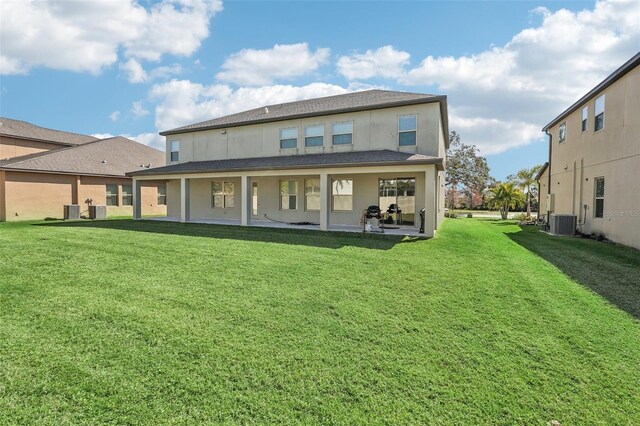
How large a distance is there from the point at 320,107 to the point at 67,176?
1616 cm

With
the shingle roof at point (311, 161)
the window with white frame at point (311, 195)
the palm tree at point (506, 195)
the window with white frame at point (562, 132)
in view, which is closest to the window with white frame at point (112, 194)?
the shingle roof at point (311, 161)

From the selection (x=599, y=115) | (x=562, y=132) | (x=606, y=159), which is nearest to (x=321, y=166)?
(x=606, y=159)

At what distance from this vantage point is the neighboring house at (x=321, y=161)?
13039mm

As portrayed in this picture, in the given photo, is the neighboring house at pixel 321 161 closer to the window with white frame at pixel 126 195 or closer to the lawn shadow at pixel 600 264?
the lawn shadow at pixel 600 264

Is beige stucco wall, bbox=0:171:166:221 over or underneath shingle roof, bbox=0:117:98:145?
underneath

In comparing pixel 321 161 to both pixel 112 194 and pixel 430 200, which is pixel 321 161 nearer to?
pixel 430 200

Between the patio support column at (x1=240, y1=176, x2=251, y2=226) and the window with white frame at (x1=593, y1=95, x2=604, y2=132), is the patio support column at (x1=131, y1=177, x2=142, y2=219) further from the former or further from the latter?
the window with white frame at (x1=593, y1=95, x2=604, y2=132)

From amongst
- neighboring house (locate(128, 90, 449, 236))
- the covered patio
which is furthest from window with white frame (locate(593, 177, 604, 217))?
the covered patio

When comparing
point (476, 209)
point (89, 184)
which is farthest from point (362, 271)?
point (476, 209)

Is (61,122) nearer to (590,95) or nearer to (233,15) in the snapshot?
(233,15)

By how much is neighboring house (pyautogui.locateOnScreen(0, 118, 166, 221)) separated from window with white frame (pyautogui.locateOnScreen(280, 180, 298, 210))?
12.5m

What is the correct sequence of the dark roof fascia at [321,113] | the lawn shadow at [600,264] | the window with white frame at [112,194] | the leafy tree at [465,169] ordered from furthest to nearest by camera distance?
the leafy tree at [465,169] → the window with white frame at [112,194] → the dark roof fascia at [321,113] → the lawn shadow at [600,264]

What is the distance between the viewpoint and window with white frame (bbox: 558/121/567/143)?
1648 centimetres

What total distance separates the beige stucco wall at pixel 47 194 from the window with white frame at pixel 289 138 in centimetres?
1330
